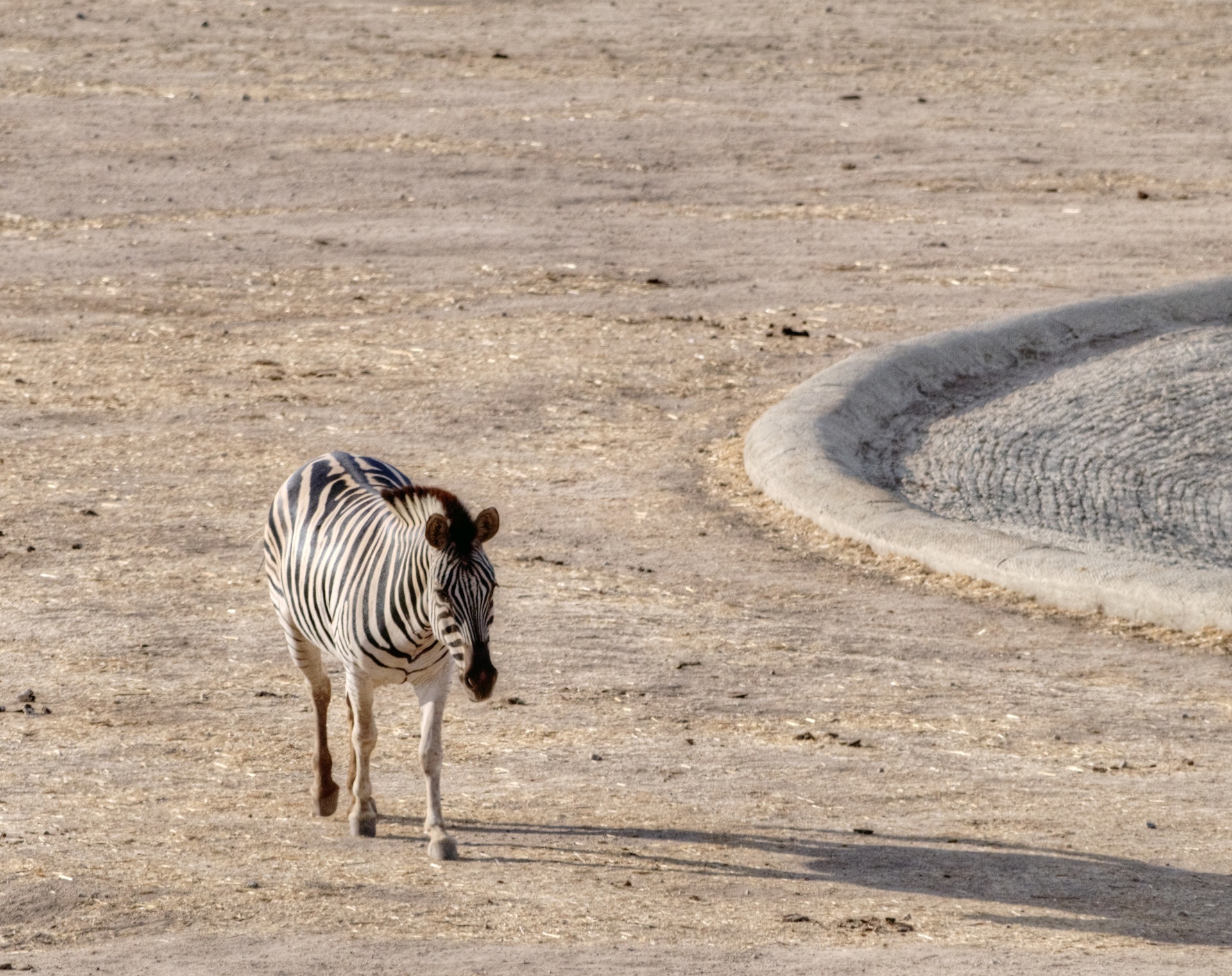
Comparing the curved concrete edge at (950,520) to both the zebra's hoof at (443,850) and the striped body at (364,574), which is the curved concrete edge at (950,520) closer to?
the striped body at (364,574)

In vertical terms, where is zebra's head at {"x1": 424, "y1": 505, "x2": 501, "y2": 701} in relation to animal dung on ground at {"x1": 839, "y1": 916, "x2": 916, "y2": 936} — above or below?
above

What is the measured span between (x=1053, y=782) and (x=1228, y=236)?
1235cm

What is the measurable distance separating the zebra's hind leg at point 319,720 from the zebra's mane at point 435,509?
3.03 feet

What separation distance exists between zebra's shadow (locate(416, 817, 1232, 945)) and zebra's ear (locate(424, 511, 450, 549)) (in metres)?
1.46

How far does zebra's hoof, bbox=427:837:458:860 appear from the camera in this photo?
7.16 metres

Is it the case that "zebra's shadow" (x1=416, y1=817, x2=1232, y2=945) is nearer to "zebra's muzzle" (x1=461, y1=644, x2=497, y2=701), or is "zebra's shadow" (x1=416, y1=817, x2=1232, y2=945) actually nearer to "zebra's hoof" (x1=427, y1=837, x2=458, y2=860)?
"zebra's hoof" (x1=427, y1=837, x2=458, y2=860)

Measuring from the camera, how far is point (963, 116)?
23188 mm

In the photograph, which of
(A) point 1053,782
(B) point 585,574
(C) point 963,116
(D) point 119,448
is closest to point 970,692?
(A) point 1053,782

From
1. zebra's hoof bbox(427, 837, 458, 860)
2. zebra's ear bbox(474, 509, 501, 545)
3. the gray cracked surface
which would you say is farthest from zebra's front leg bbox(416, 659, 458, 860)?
the gray cracked surface

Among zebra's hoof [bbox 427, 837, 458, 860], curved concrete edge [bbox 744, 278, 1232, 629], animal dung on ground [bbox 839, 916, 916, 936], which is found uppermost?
curved concrete edge [bbox 744, 278, 1232, 629]

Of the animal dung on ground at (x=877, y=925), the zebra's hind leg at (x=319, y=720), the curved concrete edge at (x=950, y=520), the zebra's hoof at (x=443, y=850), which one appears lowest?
the animal dung on ground at (x=877, y=925)

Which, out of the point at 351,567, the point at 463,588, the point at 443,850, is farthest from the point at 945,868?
the point at 351,567

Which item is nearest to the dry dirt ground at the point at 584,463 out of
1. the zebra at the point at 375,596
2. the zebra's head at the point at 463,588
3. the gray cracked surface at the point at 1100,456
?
the zebra at the point at 375,596

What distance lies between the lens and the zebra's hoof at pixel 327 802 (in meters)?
7.61
